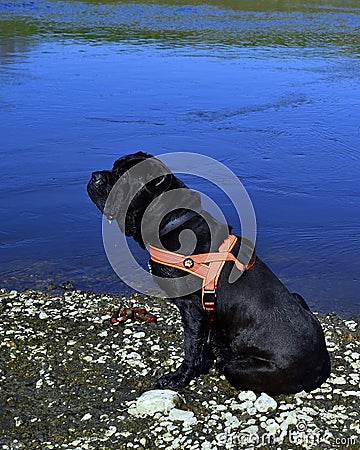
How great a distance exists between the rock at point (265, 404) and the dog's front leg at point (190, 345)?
533 millimetres

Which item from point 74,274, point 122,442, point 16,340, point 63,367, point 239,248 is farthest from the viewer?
point 74,274

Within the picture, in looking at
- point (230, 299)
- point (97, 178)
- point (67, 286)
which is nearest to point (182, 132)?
point (67, 286)

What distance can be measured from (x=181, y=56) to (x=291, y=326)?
15.4 metres

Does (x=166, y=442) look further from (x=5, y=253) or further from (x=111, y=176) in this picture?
(x=5, y=253)

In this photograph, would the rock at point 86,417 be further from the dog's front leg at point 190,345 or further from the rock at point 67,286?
the rock at point 67,286

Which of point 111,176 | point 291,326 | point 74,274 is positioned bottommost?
point 74,274

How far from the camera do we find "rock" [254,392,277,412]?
4.93 m

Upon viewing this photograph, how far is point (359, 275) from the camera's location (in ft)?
25.1

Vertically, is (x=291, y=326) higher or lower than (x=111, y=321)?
higher

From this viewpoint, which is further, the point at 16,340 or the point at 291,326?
the point at 16,340

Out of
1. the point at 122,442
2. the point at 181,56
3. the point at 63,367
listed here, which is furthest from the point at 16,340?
the point at 181,56

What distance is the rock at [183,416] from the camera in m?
4.84

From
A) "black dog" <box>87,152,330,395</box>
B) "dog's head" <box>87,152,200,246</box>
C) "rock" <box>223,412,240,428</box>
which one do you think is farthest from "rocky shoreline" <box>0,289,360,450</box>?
"dog's head" <box>87,152,200,246</box>

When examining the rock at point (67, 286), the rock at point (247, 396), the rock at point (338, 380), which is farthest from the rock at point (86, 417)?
the rock at point (67, 286)
